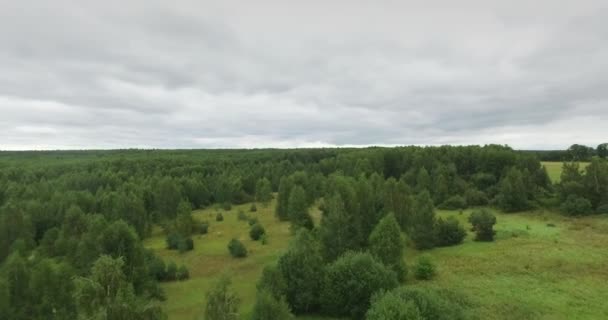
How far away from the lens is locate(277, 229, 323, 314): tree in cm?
3847

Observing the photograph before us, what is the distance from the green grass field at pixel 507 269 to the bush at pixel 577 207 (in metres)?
3.27

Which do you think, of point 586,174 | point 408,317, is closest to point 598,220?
point 586,174

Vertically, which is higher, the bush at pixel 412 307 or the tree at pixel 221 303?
the tree at pixel 221 303

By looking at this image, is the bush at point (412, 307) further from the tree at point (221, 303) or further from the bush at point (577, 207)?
the bush at point (577, 207)

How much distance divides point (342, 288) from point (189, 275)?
921 inches

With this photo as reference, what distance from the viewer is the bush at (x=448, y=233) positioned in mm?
59406

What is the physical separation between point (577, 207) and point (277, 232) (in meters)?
54.0

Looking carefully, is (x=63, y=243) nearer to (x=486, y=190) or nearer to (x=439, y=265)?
(x=439, y=265)

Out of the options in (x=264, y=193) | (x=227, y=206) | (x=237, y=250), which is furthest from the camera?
(x=264, y=193)

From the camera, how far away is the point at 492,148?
112438mm

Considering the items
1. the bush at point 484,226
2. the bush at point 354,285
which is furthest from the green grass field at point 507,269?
the bush at point 354,285

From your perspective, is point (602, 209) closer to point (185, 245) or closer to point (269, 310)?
point (269, 310)

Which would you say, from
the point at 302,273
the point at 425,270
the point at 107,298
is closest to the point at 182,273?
the point at 302,273

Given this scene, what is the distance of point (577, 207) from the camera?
246 feet
